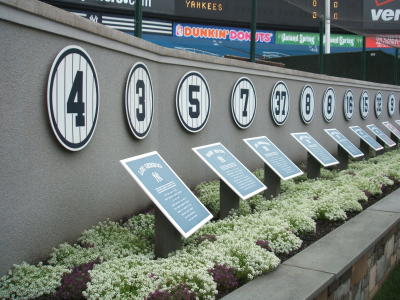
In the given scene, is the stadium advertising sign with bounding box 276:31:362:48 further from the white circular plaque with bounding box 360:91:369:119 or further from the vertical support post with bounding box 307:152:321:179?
the vertical support post with bounding box 307:152:321:179

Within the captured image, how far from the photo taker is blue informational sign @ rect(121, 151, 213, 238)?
3.77 metres

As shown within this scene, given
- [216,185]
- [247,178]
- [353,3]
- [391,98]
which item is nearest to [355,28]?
[391,98]

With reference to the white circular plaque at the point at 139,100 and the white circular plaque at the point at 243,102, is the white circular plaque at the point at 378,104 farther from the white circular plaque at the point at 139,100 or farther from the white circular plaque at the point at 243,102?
the white circular plaque at the point at 139,100

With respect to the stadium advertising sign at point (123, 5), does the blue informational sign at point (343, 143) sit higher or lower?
lower

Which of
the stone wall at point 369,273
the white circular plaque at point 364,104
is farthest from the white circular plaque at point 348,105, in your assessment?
the stone wall at point 369,273

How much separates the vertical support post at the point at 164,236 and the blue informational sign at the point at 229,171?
1010 mm

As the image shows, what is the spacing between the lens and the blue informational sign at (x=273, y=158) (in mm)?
5957

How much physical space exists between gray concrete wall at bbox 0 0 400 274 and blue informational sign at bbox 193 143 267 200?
2.85 feet

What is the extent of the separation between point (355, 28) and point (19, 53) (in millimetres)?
11679

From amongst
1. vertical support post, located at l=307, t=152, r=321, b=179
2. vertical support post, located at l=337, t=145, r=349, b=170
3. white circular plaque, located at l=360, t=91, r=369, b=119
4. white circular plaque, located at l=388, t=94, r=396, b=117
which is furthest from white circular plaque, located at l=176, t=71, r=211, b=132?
white circular plaque, located at l=388, t=94, r=396, b=117

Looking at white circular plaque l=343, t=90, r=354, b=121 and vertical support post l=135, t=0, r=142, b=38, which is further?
white circular plaque l=343, t=90, r=354, b=121

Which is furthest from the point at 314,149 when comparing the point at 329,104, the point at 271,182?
the point at 329,104

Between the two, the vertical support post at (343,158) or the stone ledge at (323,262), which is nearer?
the stone ledge at (323,262)

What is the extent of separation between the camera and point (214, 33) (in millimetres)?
23844
